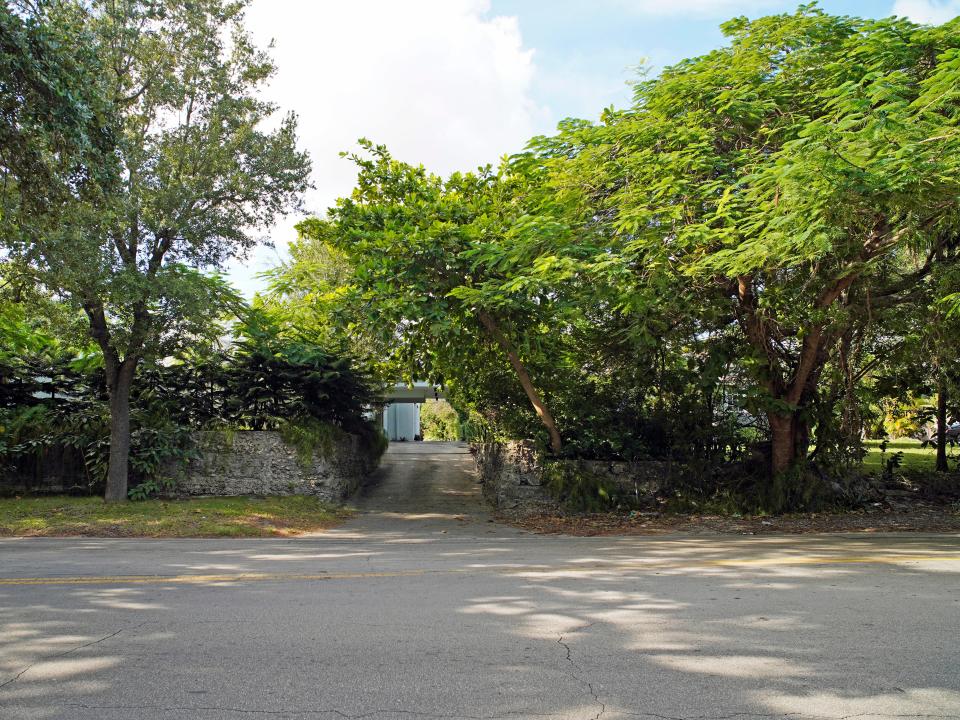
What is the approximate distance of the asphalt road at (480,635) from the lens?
4.06 meters

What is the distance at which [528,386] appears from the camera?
14.4 m

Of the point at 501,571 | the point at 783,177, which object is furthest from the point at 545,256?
the point at 501,571

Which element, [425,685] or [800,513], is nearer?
[425,685]

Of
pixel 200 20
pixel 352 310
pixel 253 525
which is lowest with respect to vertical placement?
pixel 253 525

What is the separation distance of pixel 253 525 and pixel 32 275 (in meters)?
5.48

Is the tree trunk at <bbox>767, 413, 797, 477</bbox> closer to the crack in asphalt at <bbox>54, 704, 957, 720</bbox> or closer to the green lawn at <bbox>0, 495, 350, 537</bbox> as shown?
the green lawn at <bbox>0, 495, 350, 537</bbox>

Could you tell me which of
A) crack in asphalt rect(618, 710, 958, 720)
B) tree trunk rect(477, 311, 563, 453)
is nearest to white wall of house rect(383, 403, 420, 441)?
tree trunk rect(477, 311, 563, 453)

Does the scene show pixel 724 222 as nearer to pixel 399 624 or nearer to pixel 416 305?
pixel 416 305

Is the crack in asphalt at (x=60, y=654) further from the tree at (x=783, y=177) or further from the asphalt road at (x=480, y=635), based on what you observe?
the tree at (x=783, y=177)

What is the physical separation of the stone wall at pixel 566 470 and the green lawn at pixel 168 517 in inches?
136

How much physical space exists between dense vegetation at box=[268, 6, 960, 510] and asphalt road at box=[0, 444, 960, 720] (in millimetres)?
4181

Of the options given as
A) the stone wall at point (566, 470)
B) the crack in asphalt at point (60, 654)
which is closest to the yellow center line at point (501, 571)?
the crack in asphalt at point (60, 654)

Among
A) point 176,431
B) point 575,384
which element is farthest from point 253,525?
point 575,384

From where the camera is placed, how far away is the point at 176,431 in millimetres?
14859
